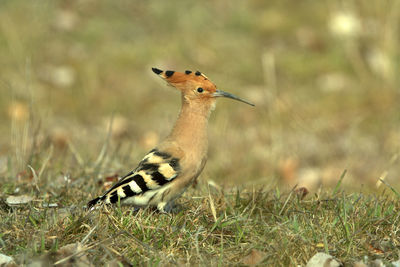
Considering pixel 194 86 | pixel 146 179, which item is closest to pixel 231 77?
pixel 194 86

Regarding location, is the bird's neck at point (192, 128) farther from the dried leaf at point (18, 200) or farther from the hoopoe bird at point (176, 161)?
the dried leaf at point (18, 200)

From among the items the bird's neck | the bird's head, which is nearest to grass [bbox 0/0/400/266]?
the bird's neck

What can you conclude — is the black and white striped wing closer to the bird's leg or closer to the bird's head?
the bird's leg

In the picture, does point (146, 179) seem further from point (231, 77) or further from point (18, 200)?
point (231, 77)

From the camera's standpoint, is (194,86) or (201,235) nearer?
(201,235)

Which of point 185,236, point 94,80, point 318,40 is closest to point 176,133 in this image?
point 185,236

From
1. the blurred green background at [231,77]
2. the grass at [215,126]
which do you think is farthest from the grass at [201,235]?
the blurred green background at [231,77]

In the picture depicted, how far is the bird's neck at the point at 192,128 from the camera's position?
302 cm

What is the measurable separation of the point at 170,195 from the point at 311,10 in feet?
26.0

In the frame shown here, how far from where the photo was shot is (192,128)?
121 inches

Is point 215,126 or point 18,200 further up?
point 18,200

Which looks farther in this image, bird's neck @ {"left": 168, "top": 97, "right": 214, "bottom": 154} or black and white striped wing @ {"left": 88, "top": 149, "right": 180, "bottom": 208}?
bird's neck @ {"left": 168, "top": 97, "right": 214, "bottom": 154}

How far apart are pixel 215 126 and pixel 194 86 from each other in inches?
113

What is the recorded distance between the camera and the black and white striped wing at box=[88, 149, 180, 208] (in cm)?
279
